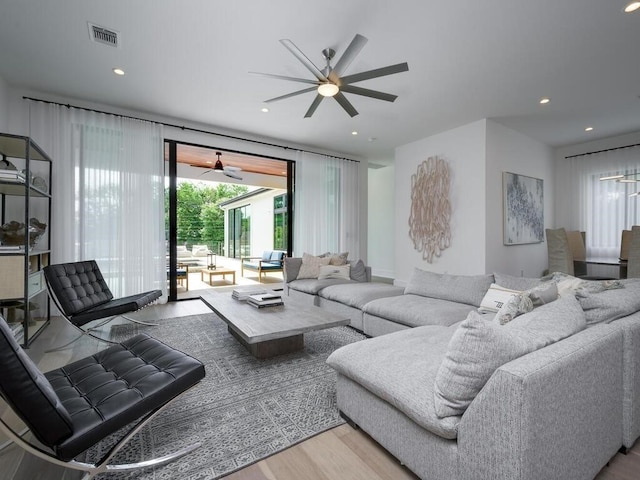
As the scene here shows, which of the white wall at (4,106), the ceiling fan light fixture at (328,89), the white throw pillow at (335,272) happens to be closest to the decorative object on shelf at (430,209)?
the white throw pillow at (335,272)

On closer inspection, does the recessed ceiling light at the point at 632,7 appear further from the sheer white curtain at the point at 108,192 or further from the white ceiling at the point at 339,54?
the sheer white curtain at the point at 108,192

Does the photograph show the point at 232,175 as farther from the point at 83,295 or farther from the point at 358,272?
the point at 83,295

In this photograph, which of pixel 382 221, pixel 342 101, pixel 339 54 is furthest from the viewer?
pixel 382 221

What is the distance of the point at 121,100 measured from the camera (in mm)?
4031

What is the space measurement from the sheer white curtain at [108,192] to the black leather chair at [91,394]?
2880 millimetres

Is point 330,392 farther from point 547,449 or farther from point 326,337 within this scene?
point 547,449

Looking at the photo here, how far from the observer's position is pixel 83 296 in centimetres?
308

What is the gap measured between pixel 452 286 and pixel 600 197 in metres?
4.90

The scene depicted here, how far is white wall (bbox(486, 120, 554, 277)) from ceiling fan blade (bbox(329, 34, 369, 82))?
311 centimetres

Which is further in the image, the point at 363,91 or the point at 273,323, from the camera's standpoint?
the point at 363,91

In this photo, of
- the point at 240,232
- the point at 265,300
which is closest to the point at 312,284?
the point at 265,300

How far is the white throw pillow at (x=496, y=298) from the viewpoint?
7.61 feet

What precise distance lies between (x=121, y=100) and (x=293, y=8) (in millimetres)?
2934

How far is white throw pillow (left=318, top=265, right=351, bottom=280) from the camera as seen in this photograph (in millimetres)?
4422
